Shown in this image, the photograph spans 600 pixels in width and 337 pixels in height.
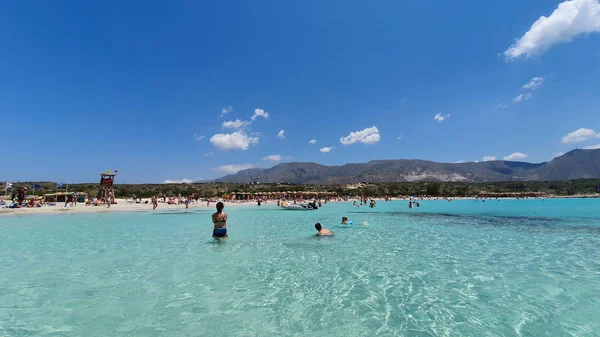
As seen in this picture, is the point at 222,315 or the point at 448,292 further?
the point at 448,292

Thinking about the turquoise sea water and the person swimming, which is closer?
the turquoise sea water

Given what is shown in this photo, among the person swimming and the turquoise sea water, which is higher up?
the person swimming

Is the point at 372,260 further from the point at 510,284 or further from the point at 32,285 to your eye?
the point at 32,285

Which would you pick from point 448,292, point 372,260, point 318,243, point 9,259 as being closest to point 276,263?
point 372,260

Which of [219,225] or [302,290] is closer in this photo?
[302,290]

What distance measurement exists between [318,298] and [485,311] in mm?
2713

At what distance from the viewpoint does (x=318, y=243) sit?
11797 mm

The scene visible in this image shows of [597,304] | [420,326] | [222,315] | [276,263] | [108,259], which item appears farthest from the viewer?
[108,259]

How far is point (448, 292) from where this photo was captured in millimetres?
5969

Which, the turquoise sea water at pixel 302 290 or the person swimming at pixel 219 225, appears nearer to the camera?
the turquoise sea water at pixel 302 290

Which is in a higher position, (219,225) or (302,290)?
(219,225)

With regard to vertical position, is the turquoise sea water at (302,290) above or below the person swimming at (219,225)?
below

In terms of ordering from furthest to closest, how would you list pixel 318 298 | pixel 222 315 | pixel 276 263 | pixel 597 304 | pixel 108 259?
pixel 108 259, pixel 276 263, pixel 318 298, pixel 597 304, pixel 222 315

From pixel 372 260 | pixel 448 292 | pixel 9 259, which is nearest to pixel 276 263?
pixel 372 260
